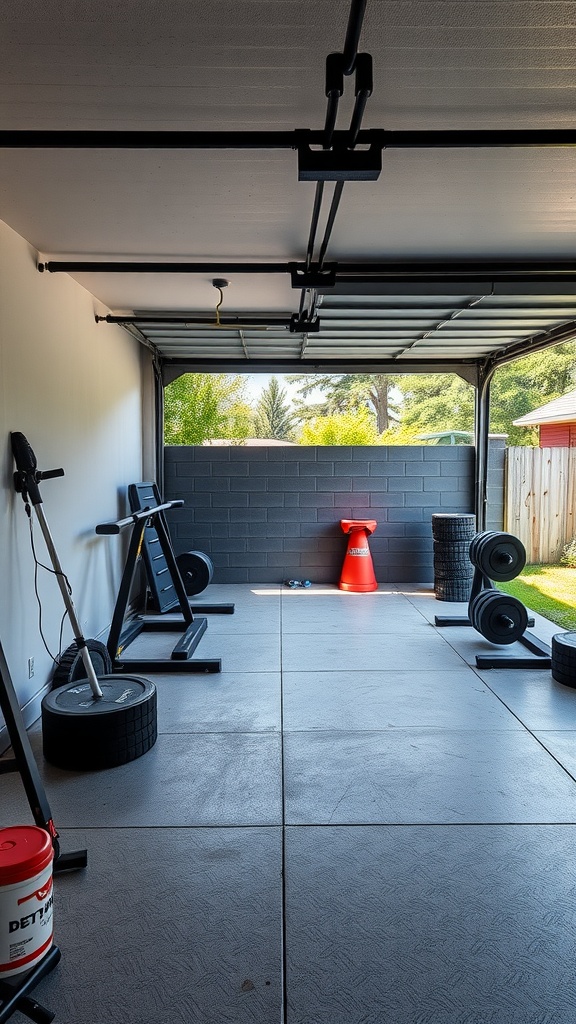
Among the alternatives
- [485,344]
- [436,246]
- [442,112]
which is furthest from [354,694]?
[485,344]

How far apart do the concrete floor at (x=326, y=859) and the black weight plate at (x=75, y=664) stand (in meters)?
0.34

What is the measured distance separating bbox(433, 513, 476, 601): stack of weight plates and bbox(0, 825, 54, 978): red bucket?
597cm

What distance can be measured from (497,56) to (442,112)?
1.24 feet

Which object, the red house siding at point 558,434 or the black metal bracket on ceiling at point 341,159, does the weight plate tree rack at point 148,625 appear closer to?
the black metal bracket on ceiling at point 341,159

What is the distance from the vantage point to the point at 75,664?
3.97m

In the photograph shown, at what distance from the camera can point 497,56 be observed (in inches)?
84.3

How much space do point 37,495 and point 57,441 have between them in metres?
1.00

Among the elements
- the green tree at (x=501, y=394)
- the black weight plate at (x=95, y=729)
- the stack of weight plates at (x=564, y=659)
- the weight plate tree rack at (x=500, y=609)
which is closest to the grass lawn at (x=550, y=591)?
the weight plate tree rack at (x=500, y=609)

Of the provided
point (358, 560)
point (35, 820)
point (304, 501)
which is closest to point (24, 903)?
point (35, 820)

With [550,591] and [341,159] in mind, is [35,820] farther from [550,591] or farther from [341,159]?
[550,591]

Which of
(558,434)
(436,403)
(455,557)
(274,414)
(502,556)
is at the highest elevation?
(436,403)

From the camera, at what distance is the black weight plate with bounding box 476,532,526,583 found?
5.60 metres

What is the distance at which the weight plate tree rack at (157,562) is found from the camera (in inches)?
239

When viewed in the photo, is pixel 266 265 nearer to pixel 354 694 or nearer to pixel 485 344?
pixel 354 694
